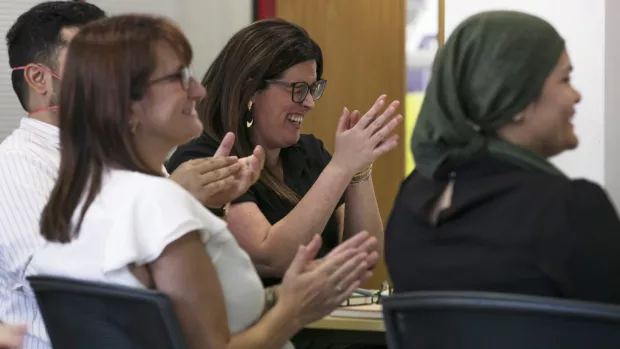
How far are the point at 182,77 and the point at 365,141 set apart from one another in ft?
2.30

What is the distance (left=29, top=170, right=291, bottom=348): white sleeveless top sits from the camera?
1248 mm

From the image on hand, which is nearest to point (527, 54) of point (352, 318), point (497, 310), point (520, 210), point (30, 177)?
point (520, 210)

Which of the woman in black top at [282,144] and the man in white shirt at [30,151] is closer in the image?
A: the man in white shirt at [30,151]

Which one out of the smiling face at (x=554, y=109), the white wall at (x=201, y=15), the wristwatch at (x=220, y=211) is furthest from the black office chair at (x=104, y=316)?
the white wall at (x=201, y=15)

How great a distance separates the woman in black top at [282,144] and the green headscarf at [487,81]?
0.61m

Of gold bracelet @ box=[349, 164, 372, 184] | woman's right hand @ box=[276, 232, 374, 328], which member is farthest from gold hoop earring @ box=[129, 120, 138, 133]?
gold bracelet @ box=[349, 164, 372, 184]

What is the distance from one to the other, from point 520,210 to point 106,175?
2.20 feet

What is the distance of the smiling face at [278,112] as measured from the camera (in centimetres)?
219

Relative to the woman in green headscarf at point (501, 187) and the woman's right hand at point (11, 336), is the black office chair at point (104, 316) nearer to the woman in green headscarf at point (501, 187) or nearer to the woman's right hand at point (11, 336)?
the woman's right hand at point (11, 336)

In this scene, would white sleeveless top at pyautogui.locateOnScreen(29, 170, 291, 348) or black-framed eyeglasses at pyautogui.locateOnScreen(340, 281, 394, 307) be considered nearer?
white sleeveless top at pyautogui.locateOnScreen(29, 170, 291, 348)

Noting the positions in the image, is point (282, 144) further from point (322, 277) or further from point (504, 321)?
point (504, 321)

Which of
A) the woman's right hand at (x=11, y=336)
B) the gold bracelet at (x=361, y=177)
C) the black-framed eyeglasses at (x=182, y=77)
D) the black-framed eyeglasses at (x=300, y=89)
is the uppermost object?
the black-framed eyeglasses at (x=182, y=77)

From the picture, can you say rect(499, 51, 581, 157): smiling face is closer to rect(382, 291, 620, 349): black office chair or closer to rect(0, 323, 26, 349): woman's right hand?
rect(382, 291, 620, 349): black office chair

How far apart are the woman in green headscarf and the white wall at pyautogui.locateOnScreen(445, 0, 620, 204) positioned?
178 centimetres
